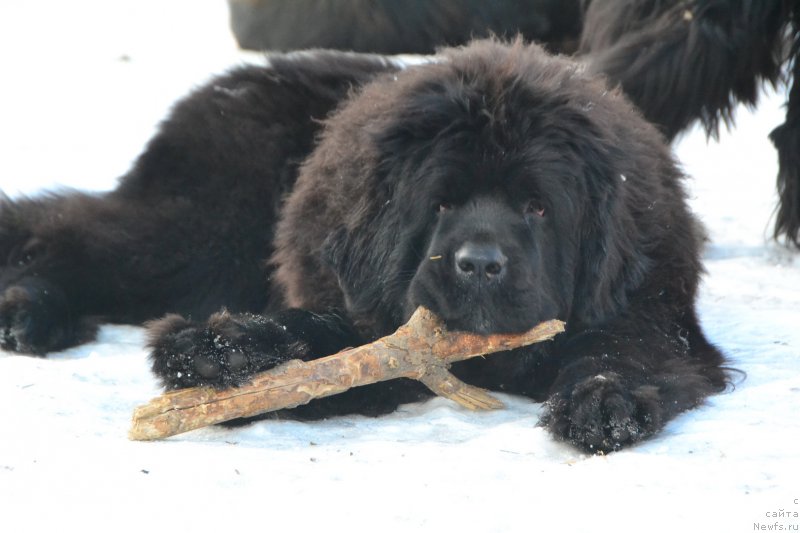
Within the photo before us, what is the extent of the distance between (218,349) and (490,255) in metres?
0.82

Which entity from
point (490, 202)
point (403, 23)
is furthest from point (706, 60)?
point (403, 23)

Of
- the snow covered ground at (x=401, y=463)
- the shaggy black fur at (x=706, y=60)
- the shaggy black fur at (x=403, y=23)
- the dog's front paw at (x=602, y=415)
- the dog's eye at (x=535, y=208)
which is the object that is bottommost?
the snow covered ground at (x=401, y=463)

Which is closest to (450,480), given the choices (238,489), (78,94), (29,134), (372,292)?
(238,489)

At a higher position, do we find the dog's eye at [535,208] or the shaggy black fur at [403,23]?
the shaggy black fur at [403,23]

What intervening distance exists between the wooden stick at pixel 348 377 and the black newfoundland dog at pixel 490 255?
0.16 ft

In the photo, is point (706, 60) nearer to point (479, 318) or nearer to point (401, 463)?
point (479, 318)

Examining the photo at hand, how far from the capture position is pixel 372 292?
135 inches

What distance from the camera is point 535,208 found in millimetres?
3307

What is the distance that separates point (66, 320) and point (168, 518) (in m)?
2.06

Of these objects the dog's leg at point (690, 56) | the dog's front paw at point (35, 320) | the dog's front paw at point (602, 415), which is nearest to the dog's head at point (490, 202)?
the dog's front paw at point (602, 415)

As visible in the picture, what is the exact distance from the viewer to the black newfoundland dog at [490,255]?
308 centimetres

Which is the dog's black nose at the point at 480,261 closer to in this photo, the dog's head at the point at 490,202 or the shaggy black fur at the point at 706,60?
the dog's head at the point at 490,202

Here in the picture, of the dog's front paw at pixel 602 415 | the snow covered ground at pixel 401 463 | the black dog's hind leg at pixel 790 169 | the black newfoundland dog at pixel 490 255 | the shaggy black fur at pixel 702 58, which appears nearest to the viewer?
the snow covered ground at pixel 401 463

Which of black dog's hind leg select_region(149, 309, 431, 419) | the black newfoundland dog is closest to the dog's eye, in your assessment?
the black newfoundland dog
